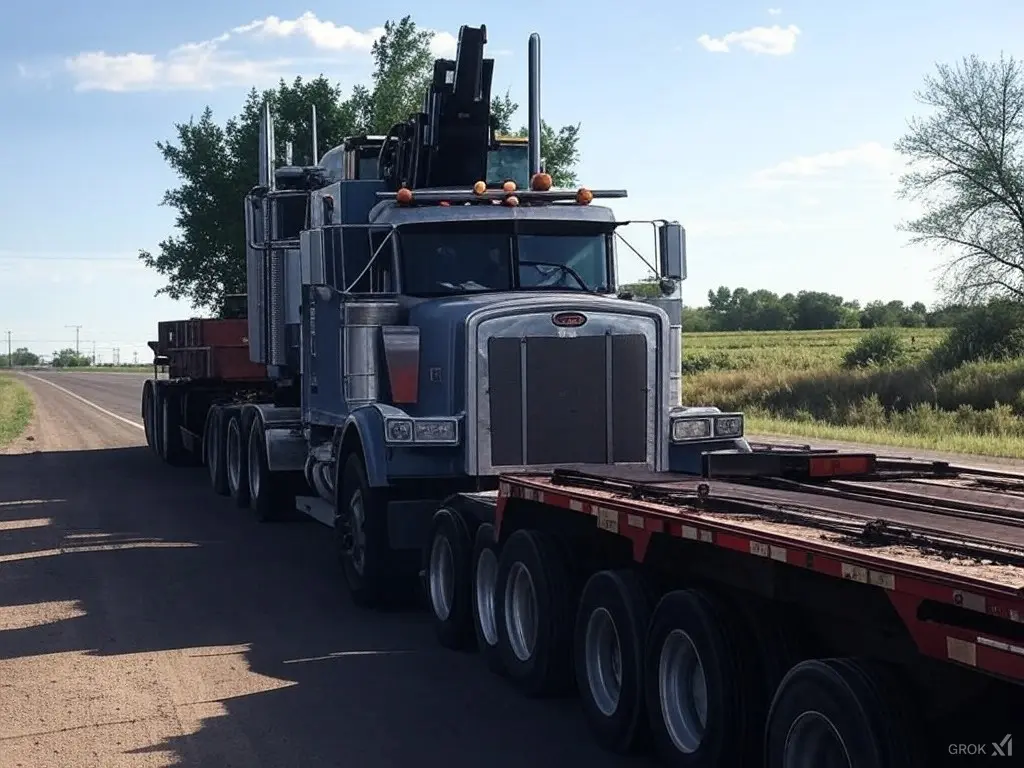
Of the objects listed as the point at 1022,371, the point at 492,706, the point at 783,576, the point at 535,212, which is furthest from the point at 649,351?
the point at 1022,371

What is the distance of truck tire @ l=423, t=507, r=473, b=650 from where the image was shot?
9086 millimetres

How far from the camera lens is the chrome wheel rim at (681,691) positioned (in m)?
6.14

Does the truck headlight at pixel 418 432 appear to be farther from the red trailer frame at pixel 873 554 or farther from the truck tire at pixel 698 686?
the truck tire at pixel 698 686

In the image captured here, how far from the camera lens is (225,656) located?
9.04m

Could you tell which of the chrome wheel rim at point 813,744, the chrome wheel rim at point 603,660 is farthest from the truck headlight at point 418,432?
the chrome wheel rim at point 813,744

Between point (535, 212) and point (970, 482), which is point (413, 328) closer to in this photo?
point (535, 212)

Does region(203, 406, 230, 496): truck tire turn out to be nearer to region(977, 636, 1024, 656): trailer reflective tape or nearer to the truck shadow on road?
the truck shadow on road

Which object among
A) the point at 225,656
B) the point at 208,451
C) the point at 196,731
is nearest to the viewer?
the point at 196,731

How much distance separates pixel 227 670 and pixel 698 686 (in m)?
3.64

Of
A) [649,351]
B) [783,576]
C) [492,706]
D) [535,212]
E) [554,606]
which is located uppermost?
[535,212]

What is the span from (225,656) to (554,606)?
2621 millimetres

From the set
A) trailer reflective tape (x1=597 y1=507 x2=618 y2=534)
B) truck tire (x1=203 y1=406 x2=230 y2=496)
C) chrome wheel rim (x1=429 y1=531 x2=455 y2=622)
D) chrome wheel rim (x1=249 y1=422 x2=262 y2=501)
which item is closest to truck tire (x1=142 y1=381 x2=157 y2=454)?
truck tire (x1=203 y1=406 x2=230 y2=496)

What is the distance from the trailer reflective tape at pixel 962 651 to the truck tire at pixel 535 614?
3.55 metres

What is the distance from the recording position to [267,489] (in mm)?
15758
